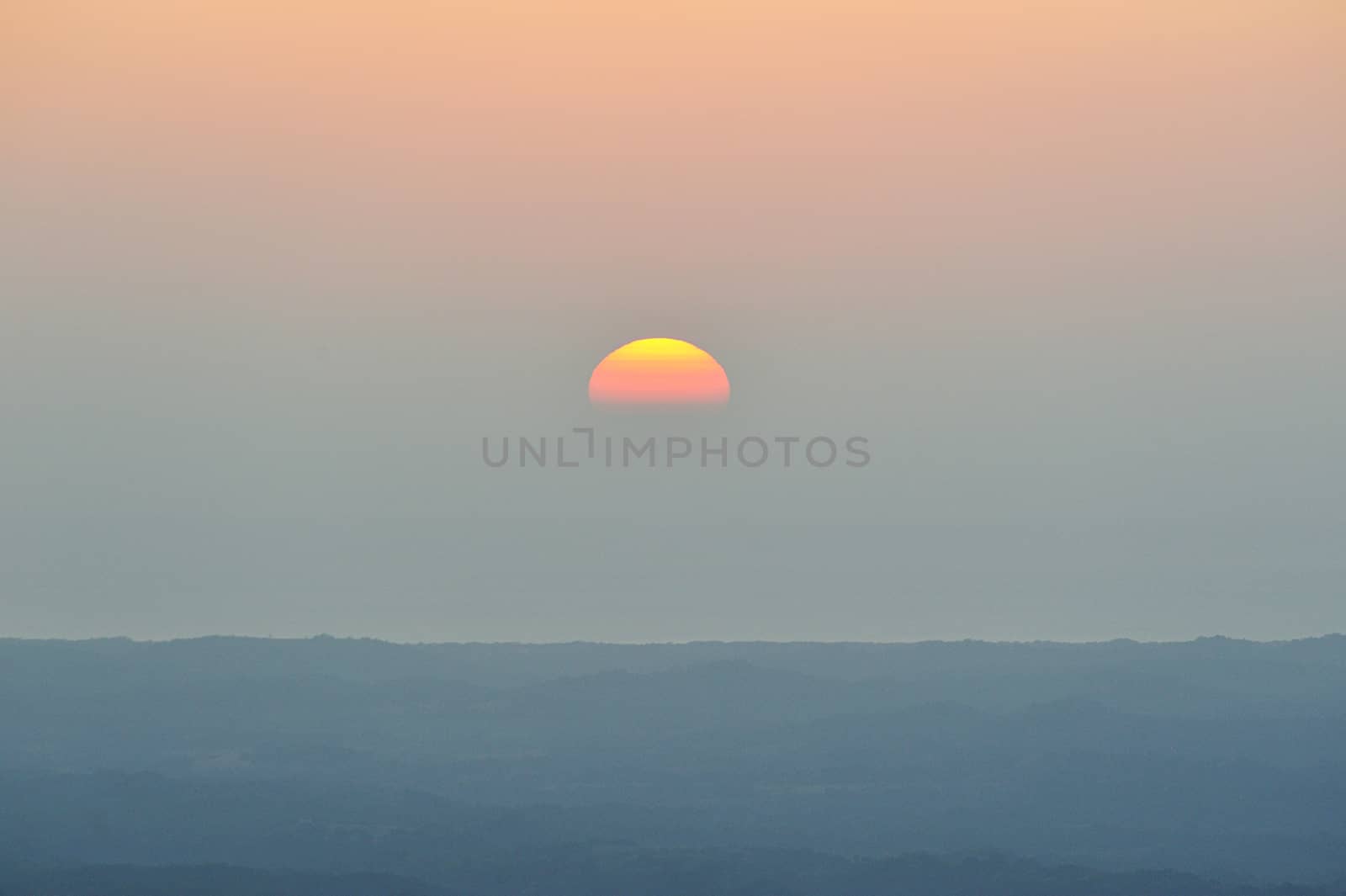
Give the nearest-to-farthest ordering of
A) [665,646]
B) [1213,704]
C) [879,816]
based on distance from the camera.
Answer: [665,646]
[879,816]
[1213,704]

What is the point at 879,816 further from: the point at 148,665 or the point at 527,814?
the point at 148,665

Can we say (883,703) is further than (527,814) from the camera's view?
Yes

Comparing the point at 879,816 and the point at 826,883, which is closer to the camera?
the point at 826,883

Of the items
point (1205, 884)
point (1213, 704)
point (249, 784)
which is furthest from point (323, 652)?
point (1213, 704)

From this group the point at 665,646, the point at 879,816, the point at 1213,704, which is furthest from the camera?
the point at 1213,704

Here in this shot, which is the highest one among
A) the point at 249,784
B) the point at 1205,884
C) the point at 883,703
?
A: the point at 883,703

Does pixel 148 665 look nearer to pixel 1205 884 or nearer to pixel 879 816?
pixel 879 816

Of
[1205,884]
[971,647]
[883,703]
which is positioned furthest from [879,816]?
[1205,884]

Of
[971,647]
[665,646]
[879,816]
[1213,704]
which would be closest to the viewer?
[665,646]

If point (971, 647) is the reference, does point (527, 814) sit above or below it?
below
